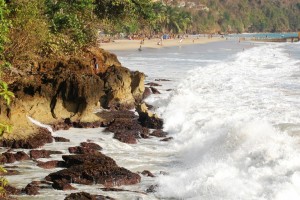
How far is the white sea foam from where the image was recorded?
417 inches

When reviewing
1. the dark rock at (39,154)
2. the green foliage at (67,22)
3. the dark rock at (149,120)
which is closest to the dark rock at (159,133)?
the dark rock at (149,120)

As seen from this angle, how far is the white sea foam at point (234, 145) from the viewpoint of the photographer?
34.8 feet

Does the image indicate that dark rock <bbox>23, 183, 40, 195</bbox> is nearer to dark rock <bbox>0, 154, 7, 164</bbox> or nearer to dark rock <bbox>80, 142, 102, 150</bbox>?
dark rock <bbox>0, 154, 7, 164</bbox>

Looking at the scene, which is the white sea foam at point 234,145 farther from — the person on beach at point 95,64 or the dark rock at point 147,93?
the person on beach at point 95,64

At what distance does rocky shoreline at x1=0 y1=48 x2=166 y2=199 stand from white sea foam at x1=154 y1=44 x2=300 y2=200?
1157 mm

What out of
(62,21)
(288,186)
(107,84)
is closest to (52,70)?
(107,84)

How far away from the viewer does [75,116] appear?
1797 centimetres

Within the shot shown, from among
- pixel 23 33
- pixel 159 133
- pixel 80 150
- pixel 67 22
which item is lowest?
pixel 159 133

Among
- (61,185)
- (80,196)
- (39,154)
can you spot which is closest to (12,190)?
(61,185)

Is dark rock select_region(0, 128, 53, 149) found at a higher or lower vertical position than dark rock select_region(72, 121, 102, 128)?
higher

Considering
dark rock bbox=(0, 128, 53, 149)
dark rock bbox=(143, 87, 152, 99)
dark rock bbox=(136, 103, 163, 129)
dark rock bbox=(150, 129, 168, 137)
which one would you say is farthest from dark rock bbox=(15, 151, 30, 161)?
dark rock bbox=(143, 87, 152, 99)

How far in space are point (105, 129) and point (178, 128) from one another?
281 centimetres

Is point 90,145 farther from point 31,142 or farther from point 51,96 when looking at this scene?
point 51,96

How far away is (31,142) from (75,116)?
145 inches
